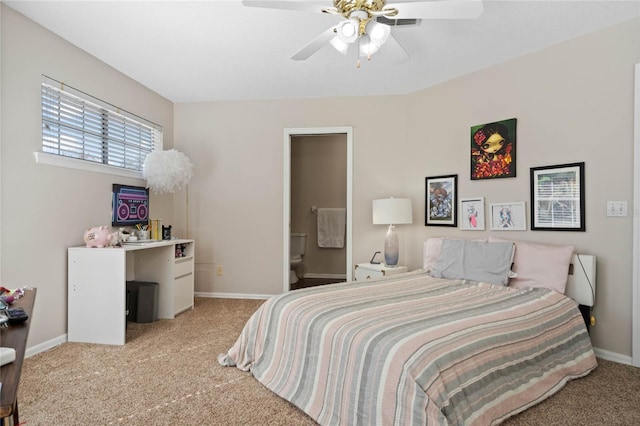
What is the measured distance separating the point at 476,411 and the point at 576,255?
170cm

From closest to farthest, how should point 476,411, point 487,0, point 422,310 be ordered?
point 476,411, point 422,310, point 487,0

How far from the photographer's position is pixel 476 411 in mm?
1493

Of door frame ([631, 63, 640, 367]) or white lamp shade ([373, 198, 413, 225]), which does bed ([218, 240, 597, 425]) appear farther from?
white lamp shade ([373, 198, 413, 225])

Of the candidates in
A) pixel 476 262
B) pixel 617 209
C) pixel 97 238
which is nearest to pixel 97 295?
pixel 97 238

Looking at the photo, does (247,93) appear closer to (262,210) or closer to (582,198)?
(262,210)

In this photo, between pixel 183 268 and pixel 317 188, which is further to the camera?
pixel 317 188

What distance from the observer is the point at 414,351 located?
1.44 meters

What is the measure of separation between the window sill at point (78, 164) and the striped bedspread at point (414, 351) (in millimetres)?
1953

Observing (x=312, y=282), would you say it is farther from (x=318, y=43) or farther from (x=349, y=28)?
(x=349, y=28)

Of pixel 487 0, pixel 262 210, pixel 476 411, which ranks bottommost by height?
pixel 476 411

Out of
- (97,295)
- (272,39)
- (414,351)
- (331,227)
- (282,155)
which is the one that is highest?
(272,39)

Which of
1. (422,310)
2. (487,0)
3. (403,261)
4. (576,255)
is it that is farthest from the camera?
(403,261)

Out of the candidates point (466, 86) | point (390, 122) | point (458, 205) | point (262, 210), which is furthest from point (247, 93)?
point (458, 205)

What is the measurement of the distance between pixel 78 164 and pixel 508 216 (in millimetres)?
3669
